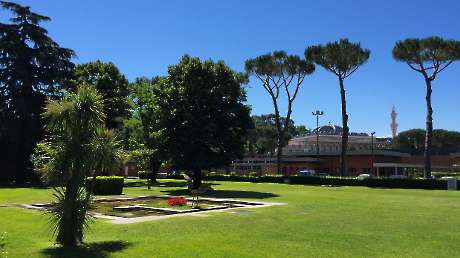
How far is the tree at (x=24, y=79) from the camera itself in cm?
4334

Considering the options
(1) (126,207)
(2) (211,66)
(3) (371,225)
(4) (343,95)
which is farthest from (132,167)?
(3) (371,225)

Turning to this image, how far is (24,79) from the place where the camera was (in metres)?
44.2

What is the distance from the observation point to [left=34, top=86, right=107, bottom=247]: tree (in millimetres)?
10773

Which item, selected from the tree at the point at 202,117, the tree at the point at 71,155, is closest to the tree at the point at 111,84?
the tree at the point at 202,117

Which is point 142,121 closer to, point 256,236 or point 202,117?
point 202,117

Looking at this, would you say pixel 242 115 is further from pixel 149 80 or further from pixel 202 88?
pixel 149 80

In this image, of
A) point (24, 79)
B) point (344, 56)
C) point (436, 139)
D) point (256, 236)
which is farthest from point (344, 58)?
point (436, 139)

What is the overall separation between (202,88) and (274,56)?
34444 millimetres

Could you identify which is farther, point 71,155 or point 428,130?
point 428,130

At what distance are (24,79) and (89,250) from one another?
38006mm

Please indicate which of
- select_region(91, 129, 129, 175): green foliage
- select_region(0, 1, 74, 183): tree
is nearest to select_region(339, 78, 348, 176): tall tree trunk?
select_region(0, 1, 74, 183): tree

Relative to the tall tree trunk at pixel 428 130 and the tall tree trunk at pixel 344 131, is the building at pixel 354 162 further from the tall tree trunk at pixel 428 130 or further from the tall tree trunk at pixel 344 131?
the tall tree trunk at pixel 428 130

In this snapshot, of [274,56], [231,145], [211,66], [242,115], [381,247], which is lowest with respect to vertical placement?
[381,247]

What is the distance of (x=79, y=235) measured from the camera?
11.0 meters
